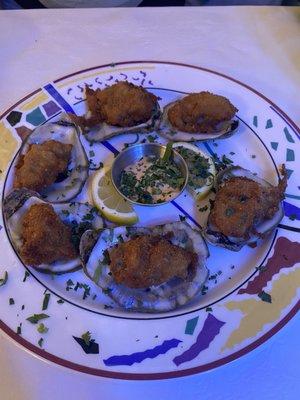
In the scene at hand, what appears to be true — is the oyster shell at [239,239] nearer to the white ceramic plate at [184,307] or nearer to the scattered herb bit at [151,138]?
the white ceramic plate at [184,307]

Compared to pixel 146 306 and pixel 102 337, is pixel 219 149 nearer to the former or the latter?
pixel 146 306

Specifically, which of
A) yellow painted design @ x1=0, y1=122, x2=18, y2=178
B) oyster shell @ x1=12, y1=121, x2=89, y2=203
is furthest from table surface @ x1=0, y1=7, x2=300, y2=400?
oyster shell @ x1=12, y1=121, x2=89, y2=203

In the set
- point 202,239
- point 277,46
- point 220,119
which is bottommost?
point 202,239

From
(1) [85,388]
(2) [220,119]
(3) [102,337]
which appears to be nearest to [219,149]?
(2) [220,119]

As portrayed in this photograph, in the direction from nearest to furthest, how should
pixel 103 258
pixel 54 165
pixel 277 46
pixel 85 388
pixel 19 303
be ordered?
1. pixel 85 388
2. pixel 19 303
3. pixel 103 258
4. pixel 54 165
5. pixel 277 46

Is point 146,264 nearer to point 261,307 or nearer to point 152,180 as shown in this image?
point 261,307

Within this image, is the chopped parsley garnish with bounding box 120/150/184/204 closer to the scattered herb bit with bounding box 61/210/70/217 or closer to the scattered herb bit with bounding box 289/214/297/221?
the scattered herb bit with bounding box 61/210/70/217

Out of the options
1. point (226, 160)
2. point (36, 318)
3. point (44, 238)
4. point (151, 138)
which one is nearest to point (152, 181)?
point (151, 138)
